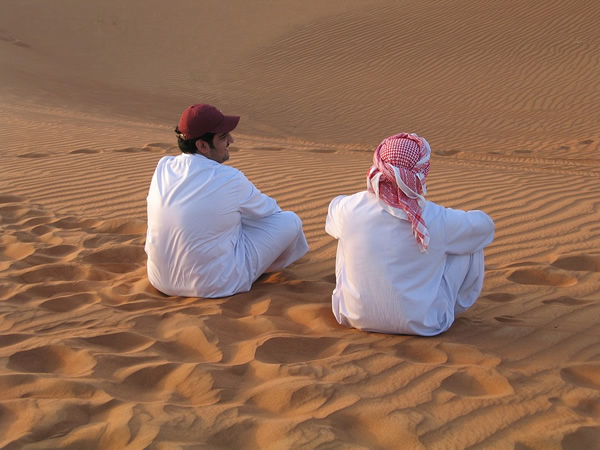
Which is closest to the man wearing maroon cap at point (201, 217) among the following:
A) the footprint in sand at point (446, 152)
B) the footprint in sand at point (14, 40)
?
the footprint in sand at point (446, 152)

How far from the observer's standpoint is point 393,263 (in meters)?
3.35

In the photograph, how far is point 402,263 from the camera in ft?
11.0

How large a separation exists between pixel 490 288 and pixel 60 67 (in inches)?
685

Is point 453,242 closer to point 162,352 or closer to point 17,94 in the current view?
point 162,352

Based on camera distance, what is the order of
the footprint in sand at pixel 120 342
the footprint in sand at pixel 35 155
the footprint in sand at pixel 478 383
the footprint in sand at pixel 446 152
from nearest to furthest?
the footprint in sand at pixel 478 383
the footprint in sand at pixel 120 342
the footprint in sand at pixel 35 155
the footprint in sand at pixel 446 152

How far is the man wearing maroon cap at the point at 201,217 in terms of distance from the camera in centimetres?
398

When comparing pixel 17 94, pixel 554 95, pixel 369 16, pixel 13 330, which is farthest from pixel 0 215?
pixel 369 16

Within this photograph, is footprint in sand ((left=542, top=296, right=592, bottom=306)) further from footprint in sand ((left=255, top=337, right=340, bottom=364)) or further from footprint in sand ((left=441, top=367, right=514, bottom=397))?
footprint in sand ((left=255, top=337, right=340, bottom=364))

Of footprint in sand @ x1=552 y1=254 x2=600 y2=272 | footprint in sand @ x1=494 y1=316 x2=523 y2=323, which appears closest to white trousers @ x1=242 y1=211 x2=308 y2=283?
footprint in sand @ x1=494 y1=316 x2=523 y2=323

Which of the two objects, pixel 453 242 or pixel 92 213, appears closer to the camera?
pixel 453 242

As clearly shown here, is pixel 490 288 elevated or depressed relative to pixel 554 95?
depressed

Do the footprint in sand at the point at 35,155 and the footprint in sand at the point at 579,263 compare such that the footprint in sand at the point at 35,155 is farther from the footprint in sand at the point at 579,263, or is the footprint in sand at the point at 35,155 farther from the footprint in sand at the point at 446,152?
the footprint in sand at the point at 446,152

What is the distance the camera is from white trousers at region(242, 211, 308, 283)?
4.22 metres

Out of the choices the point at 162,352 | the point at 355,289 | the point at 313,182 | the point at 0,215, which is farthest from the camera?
the point at 313,182
